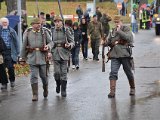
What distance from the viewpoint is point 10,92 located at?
44.2ft

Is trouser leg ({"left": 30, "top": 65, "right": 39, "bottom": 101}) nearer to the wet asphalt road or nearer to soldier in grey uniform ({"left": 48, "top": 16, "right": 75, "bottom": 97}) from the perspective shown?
the wet asphalt road

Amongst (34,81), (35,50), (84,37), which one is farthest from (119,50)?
(84,37)

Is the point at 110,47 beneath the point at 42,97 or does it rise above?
above

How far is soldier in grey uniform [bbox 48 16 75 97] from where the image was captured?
1249 centimetres

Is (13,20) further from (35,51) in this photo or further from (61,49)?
(35,51)

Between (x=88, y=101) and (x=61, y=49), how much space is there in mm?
1511

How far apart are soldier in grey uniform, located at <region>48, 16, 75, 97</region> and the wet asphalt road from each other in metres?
0.42

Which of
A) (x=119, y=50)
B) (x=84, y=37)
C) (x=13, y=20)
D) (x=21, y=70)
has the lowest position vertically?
(x=21, y=70)

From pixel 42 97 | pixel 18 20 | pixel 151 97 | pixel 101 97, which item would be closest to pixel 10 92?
pixel 42 97

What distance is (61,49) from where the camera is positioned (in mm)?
12586

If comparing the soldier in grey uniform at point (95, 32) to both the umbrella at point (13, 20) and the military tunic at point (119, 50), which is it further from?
the military tunic at point (119, 50)

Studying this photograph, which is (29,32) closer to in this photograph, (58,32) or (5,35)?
(58,32)

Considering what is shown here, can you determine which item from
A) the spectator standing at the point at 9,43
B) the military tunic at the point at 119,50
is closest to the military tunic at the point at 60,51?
the military tunic at the point at 119,50

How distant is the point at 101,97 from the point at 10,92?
2.50m
